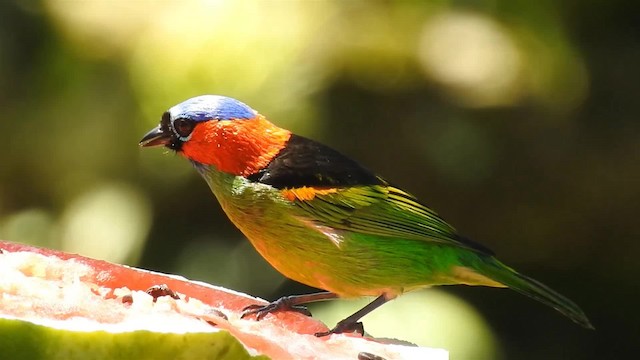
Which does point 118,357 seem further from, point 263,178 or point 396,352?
point 263,178

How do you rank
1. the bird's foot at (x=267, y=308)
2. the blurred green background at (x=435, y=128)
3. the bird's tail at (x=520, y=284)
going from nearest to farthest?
the bird's foot at (x=267, y=308)
the bird's tail at (x=520, y=284)
the blurred green background at (x=435, y=128)

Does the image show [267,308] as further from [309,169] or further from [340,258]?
[309,169]

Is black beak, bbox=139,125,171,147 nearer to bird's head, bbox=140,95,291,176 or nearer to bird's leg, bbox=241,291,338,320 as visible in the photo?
bird's head, bbox=140,95,291,176

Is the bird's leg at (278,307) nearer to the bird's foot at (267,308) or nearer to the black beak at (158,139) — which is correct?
the bird's foot at (267,308)

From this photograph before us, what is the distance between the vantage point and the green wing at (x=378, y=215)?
7.60 ft

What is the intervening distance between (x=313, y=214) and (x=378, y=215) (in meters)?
0.21

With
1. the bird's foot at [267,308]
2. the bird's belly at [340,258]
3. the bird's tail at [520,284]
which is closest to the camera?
the bird's foot at [267,308]

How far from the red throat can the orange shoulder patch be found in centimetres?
10

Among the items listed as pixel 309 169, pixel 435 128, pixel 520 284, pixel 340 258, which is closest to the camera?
pixel 340 258

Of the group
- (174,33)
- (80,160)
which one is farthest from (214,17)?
(80,160)

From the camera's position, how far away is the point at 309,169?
238 cm

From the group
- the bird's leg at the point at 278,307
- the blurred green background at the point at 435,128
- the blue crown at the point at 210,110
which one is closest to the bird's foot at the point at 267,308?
the bird's leg at the point at 278,307

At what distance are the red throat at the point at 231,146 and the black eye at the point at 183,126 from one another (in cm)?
1

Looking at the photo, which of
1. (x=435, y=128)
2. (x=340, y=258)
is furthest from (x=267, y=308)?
(x=435, y=128)
